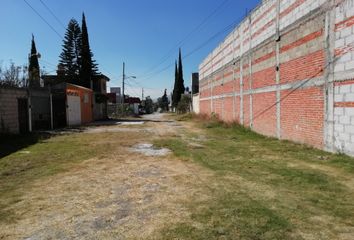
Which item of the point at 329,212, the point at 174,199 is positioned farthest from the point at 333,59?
the point at 174,199

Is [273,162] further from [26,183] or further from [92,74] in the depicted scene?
[92,74]

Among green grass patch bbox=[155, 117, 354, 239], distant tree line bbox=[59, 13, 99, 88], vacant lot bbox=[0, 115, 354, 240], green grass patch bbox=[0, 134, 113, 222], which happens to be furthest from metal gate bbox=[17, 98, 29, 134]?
distant tree line bbox=[59, 13, 99, 88]

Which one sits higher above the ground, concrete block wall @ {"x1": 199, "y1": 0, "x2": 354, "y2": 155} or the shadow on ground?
concrete block wall @ {"x1": 199, "y1": 0, "x2": 354, "y2": 155}

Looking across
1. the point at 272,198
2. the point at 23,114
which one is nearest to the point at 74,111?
the point at 23,114

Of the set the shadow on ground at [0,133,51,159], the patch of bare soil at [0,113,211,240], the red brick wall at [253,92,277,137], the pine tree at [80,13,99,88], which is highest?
the pine tree at [80,13,99,88]

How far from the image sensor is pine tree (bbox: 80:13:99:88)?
44.1 meters

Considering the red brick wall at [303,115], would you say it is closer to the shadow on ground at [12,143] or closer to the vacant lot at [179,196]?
the vacant lot at [179,196]

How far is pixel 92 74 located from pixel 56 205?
40.9 metres

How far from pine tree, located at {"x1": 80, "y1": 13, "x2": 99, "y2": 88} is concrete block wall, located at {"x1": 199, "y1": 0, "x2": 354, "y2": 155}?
26.9m

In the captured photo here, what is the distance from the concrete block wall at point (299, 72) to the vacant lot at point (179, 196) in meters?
1.20

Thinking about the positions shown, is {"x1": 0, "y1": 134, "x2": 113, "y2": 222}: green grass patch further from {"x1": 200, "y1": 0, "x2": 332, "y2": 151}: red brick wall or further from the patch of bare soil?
{"x1": 200, "y1": 0, "x2": 332, "y2": 151}: red brick wall

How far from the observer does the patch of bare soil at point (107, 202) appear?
453 cm

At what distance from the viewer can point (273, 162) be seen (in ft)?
31.0

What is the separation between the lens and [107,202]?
5801mm
